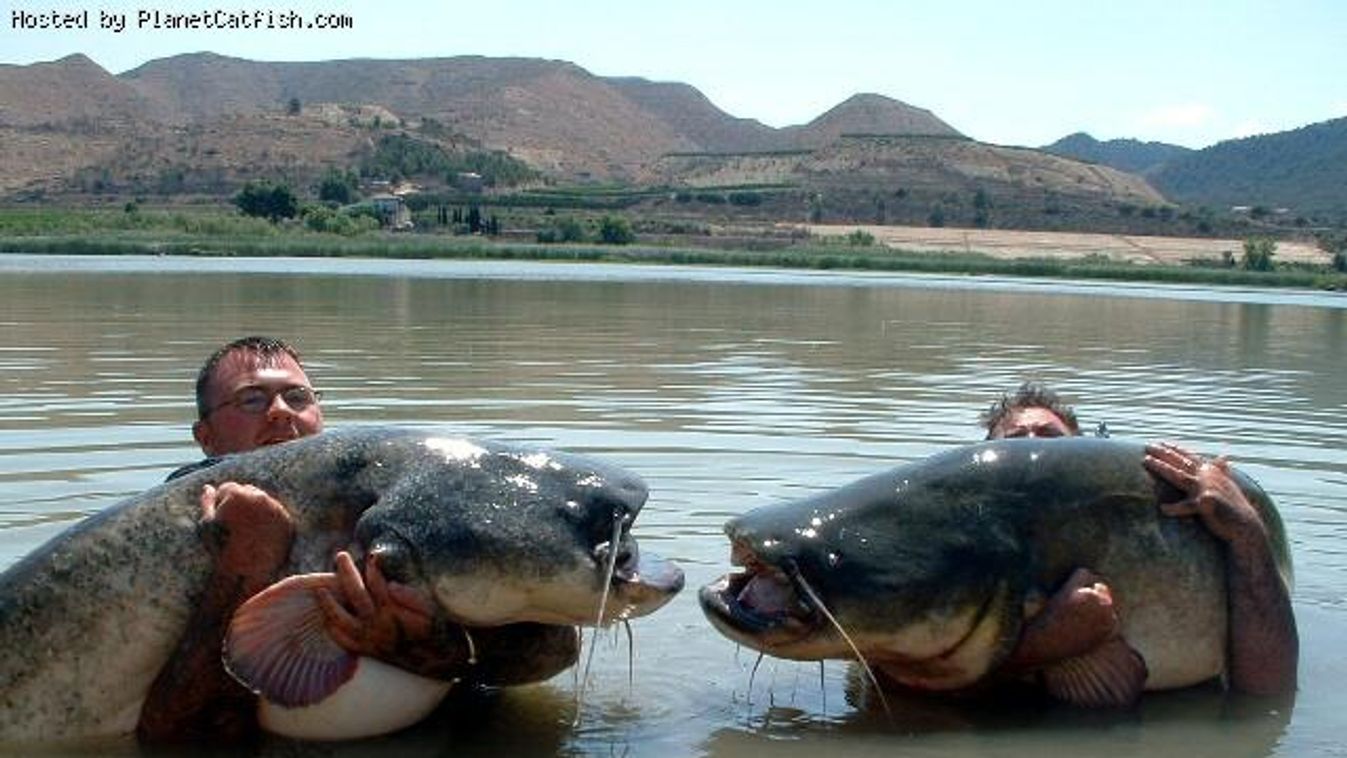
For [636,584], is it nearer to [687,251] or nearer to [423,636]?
[423,636]

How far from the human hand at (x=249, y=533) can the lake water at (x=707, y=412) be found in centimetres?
60

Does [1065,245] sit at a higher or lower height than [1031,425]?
lower

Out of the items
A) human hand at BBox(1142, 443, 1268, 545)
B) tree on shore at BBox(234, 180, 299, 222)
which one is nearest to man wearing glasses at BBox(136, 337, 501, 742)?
human hand at BBox(1142, 443, 1268, 545)

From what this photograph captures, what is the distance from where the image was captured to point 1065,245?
97250 millimetres

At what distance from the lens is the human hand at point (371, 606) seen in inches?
185

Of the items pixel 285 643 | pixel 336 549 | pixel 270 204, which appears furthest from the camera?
pixel 270 204

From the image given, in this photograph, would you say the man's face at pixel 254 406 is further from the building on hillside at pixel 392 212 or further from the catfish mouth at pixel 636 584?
the building on hillside at pixel 392 212

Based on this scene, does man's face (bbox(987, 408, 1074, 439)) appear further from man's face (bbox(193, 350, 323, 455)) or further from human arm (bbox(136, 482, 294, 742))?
human arm (bbox(136, 482, 294, 742))

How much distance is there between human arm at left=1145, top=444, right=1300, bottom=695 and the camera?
558 centimetres

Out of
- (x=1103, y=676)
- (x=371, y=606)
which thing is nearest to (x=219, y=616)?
(x=371, y=606)

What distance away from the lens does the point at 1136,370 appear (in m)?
21.5

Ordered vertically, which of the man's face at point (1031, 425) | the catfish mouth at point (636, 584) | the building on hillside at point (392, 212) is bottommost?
the building on hillside at point (392, 212)

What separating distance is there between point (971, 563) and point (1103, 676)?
2.11ft

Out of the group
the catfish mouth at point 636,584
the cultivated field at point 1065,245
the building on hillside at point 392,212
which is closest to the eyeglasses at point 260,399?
the catfish mouth at point 636,584
